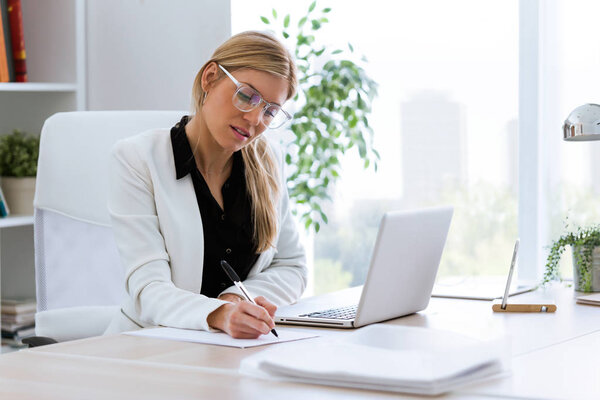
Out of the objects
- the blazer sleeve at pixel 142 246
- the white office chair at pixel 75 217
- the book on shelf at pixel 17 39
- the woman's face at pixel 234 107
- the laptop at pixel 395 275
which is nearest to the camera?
the laptop at pixel 395 275

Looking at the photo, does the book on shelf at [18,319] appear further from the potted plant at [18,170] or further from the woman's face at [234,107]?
the woman's face at [234,107]

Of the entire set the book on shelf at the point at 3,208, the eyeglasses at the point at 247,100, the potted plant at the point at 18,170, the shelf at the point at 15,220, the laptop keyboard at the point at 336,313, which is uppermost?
the eyeglasses at the point at 247,100

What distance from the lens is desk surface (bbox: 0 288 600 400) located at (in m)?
0.98

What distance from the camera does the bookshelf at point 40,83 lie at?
9.82 ft

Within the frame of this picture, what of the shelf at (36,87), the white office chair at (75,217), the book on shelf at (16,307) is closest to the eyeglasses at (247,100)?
the white office chair at (75,217)

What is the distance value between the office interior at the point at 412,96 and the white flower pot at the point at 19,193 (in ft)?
A: 0.25

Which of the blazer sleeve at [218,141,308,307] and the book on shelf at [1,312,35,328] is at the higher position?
the blazer sleeve at [218,141,308,307]

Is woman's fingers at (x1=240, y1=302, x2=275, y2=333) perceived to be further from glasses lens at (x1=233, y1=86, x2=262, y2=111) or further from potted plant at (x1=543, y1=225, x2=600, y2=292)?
potted plant at (x1=543, y1=225, x2=600, y2=292)

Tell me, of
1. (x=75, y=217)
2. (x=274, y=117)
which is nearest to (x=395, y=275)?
(x=274, y=117)

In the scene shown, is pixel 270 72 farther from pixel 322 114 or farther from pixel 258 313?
pixel 322 114

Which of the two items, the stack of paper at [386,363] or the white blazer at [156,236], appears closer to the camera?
the stack of paper at [386,363]

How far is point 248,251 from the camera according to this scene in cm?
193

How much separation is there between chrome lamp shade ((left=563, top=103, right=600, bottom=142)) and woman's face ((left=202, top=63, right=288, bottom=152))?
2.38 ft

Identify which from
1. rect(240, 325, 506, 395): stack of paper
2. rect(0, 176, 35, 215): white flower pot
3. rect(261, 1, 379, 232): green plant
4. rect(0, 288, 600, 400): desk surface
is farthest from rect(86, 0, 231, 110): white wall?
rect(240, 325, 506, 395): stack of paper
